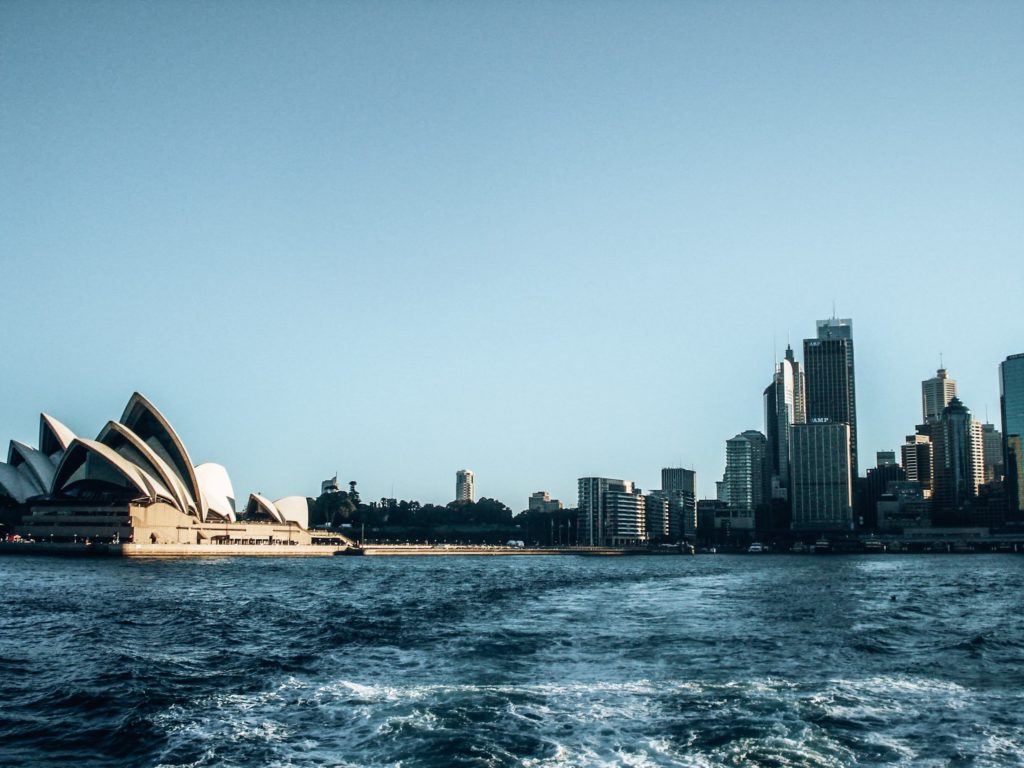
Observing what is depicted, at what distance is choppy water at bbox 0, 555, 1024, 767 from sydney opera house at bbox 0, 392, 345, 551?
2456 inches

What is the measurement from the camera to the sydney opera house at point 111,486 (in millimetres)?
112062

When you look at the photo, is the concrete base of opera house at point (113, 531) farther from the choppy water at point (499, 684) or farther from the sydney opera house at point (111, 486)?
the choppy water at point (499, 684)

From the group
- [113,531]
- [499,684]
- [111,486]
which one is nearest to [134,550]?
[113,531]

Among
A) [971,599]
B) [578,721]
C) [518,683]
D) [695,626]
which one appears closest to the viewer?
[578,721]

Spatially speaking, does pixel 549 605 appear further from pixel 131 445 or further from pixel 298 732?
pixel 131 445

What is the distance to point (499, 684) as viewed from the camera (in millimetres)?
26672

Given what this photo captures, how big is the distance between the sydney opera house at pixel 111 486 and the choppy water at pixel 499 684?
6239 cm

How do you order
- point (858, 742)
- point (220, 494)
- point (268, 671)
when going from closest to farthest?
point (858, 742)
point (268, 671)
point (220, 494)

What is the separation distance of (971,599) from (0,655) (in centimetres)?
5944

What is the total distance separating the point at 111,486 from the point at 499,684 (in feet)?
330

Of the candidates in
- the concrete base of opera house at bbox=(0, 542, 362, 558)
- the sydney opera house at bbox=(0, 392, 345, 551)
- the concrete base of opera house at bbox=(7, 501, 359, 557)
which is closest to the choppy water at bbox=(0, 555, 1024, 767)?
the concrete base of opera house at bbox=(0, 542, 362, 558)

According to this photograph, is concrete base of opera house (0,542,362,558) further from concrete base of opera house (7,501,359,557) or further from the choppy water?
the choppy water

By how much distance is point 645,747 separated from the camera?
66.2ft

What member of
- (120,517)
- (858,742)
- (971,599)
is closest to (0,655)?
(858,742)
